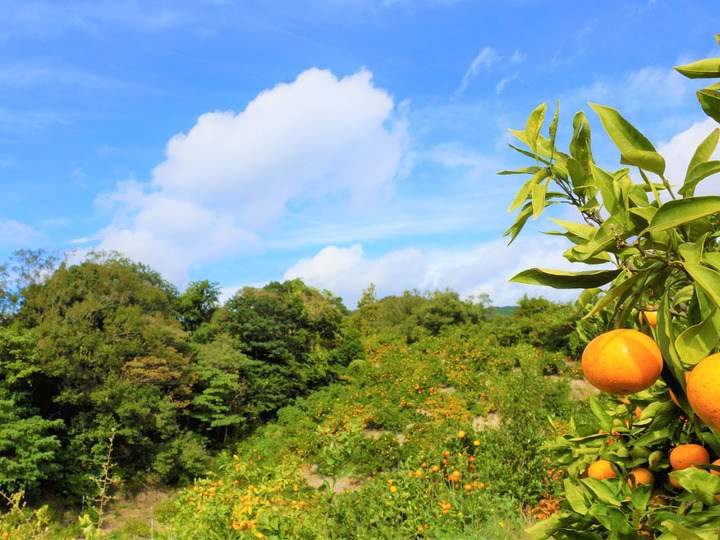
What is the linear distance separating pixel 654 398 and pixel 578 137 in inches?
28.3

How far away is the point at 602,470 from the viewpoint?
115 centimetres

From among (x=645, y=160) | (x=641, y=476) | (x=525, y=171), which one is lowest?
(x=641, y=476)

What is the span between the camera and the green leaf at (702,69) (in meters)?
0.77

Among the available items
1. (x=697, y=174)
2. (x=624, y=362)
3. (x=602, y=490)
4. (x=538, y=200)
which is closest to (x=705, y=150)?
(x=697, y=174)

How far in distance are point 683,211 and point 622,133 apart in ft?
0.79

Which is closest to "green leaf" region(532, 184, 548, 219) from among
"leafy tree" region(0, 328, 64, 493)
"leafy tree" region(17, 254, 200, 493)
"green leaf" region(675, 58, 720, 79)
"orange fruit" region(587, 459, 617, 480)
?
"green leaf" region(675, 58, 720, 79)

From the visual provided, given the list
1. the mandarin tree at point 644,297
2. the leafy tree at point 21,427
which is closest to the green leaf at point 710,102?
the mandarin tree at point 644,297

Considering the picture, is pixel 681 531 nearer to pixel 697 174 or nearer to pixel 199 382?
pixel 697 174

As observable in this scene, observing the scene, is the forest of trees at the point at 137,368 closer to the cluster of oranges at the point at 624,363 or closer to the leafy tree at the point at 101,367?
the leafy tree at the point at 101,367

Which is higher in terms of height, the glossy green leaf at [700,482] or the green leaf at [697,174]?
the green leaf at [697,174]

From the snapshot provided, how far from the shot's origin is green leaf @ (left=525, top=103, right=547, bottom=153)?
97 cm

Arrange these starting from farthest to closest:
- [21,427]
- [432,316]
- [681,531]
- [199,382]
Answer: [432,316]
[199,382]
[21,427]
[681,531]

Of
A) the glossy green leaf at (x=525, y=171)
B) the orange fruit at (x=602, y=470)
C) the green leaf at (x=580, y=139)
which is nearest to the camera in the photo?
the green leaf at (x=580, y=139)

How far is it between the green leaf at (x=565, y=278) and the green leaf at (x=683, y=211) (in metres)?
0.14
